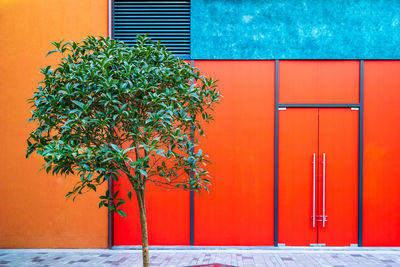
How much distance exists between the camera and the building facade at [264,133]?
614 centimetres

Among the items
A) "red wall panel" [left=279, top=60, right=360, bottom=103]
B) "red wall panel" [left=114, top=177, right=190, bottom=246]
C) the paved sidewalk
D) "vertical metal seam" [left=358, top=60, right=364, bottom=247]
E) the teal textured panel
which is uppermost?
the teal textured panel

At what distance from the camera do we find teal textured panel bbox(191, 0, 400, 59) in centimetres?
616

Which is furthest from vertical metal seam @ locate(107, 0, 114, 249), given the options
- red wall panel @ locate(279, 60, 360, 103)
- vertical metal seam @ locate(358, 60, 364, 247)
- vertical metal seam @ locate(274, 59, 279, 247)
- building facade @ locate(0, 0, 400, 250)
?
vertical metal seam @ locate(358, 60, 364, 247)

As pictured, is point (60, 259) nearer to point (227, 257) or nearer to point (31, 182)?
point (31, 182)

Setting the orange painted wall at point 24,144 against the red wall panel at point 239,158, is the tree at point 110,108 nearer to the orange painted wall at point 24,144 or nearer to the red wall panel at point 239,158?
the red wall panel at point 239,158

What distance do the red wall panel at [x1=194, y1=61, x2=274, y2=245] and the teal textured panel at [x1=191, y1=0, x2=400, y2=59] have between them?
1.14 ft

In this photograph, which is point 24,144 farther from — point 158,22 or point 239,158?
point 239,158

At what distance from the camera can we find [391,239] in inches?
239

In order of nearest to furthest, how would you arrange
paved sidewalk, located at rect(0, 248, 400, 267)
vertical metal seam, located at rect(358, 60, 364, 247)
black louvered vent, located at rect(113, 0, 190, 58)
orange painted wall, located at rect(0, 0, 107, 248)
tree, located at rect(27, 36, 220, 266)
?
tree, located at rect(27, 36, 220, 266) → paved sidewalk, located at rect(0, 248, 400, 267) → vertical metal seam, located at rect(358, 60, 364, 247) → orange painted wall, located at rect(0, 0, 107, 248) → black louvered vent, located at rect(113, 0, 190, 58)

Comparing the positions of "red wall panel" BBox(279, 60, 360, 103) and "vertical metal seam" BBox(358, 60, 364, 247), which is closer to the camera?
"vertical metal seam" BBox(358, 60, 364, 247)

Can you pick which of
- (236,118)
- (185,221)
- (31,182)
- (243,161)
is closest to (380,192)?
(243,161)

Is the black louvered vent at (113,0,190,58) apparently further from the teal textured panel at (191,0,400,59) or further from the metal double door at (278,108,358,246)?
the metal double door at (278,108,358,246)

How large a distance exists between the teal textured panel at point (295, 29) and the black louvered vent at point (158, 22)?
195 millimetres

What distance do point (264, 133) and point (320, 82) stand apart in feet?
4.84
